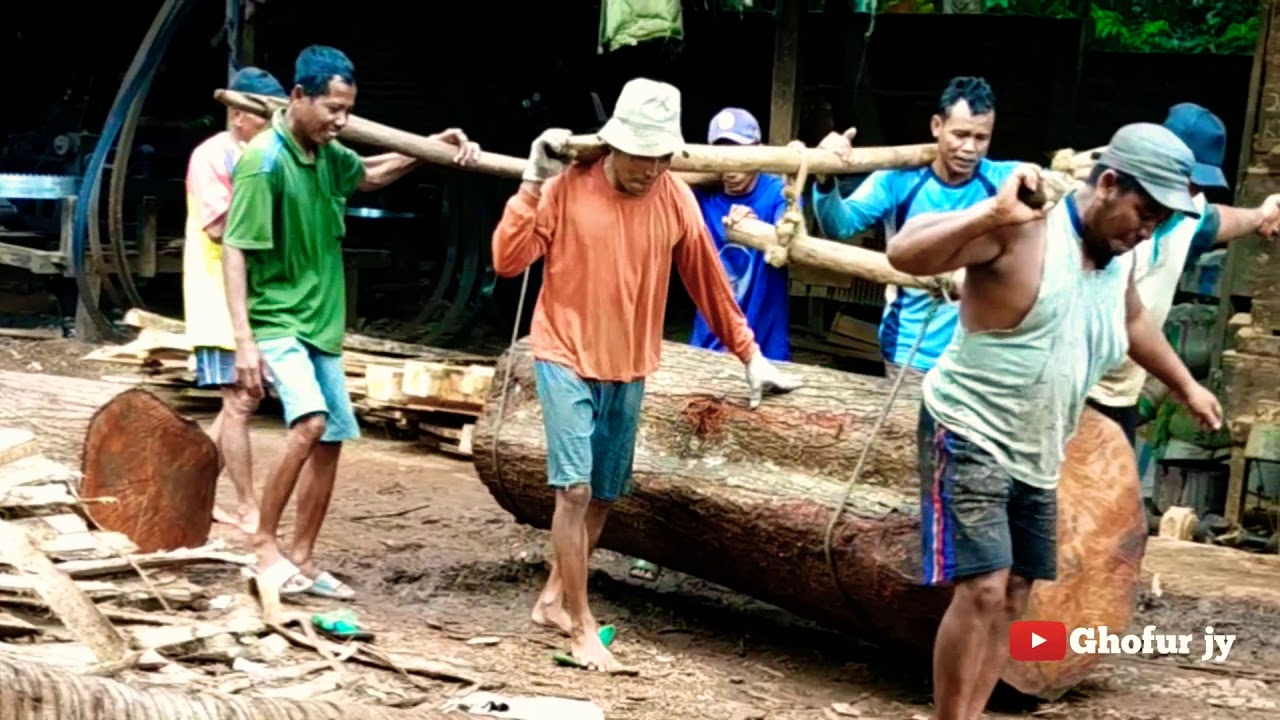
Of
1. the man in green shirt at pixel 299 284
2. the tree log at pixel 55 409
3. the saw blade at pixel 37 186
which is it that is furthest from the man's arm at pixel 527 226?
the saw blade at pixel 37 186

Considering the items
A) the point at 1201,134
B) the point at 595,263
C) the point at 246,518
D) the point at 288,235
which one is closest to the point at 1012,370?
the point at 595,263

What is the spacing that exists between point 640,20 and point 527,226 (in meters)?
4.08

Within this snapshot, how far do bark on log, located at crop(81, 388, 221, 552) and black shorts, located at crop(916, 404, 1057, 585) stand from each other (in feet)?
11.1

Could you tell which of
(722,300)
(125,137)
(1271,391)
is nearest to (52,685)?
(722,300)

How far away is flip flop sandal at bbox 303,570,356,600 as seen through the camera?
6.62 m

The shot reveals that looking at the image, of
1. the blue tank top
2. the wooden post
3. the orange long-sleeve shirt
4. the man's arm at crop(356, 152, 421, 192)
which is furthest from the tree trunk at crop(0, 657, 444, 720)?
the wooden post

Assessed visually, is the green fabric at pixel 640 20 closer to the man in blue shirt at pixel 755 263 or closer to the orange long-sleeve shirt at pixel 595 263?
the man in blue shirt at pixel 755 263

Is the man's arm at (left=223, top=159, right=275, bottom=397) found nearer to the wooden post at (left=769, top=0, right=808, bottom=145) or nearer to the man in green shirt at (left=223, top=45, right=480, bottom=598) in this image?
the man in green shirt at (left=223, top=45, right=480, bottom=598)

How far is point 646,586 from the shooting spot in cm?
748

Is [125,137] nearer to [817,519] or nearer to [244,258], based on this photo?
[244,258]

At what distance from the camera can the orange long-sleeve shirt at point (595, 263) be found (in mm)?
5973

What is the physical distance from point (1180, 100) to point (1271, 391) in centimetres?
330

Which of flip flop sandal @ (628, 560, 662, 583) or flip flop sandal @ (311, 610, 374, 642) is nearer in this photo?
flip flop sandal @ (311, 610, 374, 642)

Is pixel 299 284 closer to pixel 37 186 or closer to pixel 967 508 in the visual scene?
pixel 967 508
